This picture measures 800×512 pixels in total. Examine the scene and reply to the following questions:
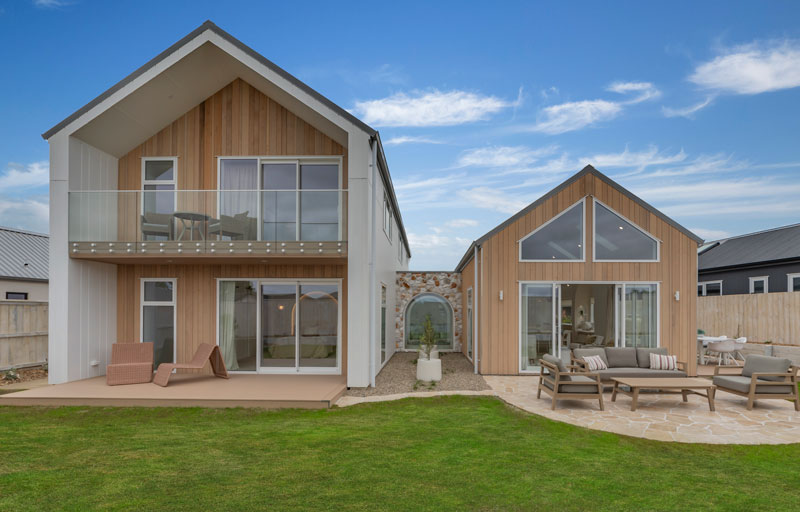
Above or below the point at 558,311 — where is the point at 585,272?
above

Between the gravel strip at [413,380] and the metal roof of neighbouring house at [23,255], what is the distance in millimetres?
12999

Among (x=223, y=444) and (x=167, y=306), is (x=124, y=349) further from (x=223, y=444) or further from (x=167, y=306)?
(x=223, y=444)

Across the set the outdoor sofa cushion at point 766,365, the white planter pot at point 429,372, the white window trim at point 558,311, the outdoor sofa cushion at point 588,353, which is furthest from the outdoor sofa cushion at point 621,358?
the white planter pot at point 429,372

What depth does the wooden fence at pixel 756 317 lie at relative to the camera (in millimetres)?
14703

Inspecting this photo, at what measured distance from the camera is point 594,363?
981 cm

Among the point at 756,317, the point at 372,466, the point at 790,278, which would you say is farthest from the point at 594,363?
the point at 790,278

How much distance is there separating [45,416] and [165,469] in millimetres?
4389

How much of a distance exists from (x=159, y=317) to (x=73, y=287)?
6.32 feet

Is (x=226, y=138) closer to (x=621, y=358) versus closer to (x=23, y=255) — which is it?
(x=621, y=358)

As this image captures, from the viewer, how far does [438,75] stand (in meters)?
16.9

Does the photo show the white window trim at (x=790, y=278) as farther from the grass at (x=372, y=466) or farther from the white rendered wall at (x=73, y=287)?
the white rendered wall at (x=73, y=287)

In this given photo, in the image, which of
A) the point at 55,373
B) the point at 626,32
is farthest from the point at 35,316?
the point at 626,32

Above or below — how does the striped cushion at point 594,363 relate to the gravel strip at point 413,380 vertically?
above

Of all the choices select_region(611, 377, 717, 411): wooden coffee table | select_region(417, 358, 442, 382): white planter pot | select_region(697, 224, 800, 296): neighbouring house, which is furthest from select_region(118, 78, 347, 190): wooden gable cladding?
select_region(697, 224, 800, 296): neighbouring house
